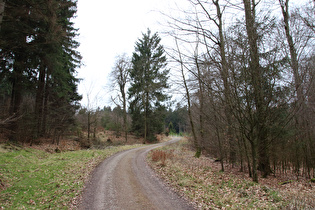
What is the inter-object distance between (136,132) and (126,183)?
65.7ft

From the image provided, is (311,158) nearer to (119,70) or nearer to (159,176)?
(159,176)

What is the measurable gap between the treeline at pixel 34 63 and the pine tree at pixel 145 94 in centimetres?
906

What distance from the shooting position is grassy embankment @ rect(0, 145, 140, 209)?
511 cm

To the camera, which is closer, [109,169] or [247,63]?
[247,63]

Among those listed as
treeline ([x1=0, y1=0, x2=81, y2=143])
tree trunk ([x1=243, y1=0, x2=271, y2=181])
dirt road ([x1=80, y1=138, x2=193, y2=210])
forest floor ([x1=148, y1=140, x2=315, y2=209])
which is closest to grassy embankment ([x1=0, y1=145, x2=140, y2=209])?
dirt road ([x1=80, y1=138, x2=193, y2=210])

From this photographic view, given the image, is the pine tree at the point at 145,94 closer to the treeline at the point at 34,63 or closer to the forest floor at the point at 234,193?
the treeline at the point at 34,63

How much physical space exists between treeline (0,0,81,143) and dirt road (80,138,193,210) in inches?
174

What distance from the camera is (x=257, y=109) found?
20.5 feet

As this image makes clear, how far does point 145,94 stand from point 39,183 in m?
20.3

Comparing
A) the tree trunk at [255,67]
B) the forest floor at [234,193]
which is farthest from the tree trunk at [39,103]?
the tree trunk at [255,67]

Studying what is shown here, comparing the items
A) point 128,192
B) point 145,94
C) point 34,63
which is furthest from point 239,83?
point 145,94

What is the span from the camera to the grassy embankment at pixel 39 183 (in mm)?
5106

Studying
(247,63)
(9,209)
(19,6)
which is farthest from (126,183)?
(19,6)

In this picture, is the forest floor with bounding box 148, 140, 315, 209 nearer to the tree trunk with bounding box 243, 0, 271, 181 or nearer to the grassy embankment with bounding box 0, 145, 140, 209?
the tree trunk with bounding box 243, 0, 271, 181
